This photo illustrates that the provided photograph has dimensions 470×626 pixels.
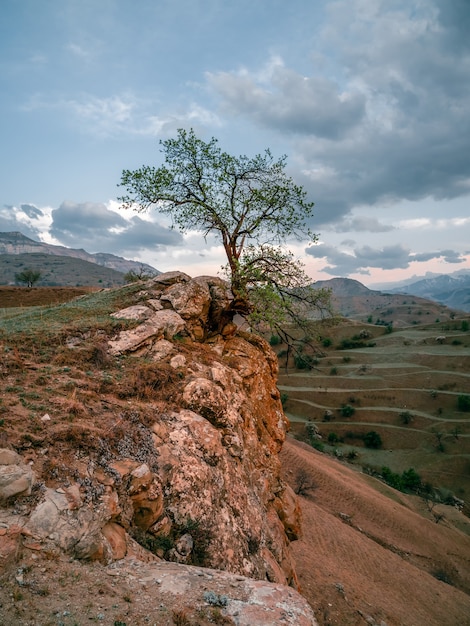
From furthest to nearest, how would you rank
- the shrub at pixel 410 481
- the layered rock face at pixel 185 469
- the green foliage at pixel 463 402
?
the green foliage at pixel 463 402
the shrub at pixel 410 481
the layered rock face at pixel 185 469

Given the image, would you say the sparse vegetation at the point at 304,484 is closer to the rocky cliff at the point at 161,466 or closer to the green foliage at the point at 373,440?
the rocky cliff at the point at 161,466

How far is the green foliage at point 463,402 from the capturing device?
59.9 m

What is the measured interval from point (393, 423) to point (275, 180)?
58408 millimetres

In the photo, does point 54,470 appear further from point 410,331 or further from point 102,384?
point 410,331

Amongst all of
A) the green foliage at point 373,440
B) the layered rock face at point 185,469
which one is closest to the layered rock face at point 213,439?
the layered rock face at point 185,469

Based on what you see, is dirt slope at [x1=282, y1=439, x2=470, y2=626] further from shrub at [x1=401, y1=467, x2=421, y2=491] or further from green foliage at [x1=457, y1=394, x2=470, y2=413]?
green foliage at [x1=457, y1=394, x2=470, y2=413]

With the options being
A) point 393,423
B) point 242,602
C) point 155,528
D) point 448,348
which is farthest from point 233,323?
point 448,348

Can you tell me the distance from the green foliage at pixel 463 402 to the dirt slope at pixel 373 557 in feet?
105

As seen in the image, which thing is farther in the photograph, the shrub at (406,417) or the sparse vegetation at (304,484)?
the shrub at (406,417)

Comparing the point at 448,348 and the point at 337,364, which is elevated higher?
the point at 448,348

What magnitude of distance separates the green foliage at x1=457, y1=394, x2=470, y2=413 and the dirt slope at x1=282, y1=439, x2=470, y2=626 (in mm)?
31938

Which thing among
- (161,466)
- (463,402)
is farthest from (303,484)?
(463,402)

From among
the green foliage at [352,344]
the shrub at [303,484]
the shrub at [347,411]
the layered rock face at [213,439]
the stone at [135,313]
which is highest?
the stone at [135,313]

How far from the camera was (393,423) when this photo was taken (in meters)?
60.2
